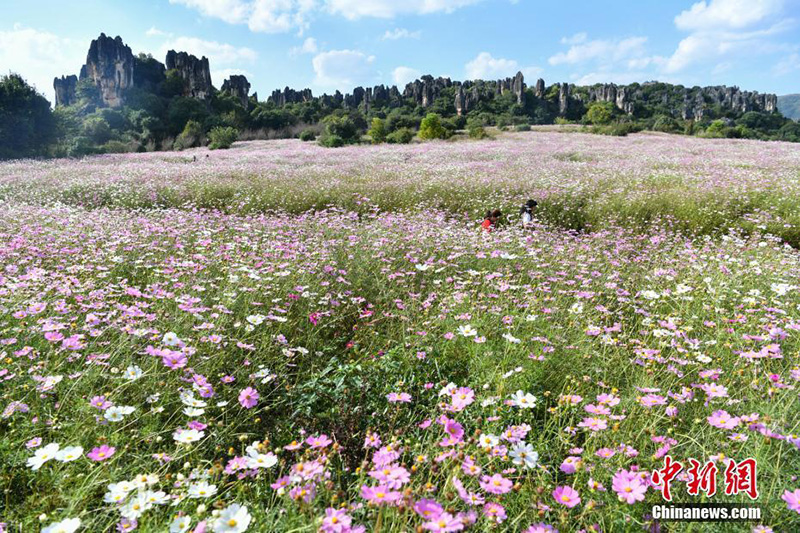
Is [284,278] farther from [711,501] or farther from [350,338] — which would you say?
[711,501]

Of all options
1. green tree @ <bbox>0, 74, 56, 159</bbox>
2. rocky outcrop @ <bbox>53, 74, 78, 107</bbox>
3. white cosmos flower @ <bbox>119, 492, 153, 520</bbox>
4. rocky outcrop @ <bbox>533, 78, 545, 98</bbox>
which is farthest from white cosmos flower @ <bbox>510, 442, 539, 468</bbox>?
rocky outcrop @ <bbox>533, 78, 545, 98</bbox>

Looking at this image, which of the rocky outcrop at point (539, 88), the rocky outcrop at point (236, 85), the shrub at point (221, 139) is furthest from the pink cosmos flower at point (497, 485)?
the rocky outcrop at point (539, 88)

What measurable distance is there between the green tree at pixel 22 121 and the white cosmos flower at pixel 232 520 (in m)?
38.2

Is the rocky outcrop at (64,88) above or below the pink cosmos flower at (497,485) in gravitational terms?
above

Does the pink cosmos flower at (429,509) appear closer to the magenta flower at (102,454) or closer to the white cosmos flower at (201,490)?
the white cosmos flower at (201,490)

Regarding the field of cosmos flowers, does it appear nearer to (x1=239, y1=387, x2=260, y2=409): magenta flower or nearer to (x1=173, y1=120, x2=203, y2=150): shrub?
A: (x1=239, y1=387, x2=260, y2=409): magenta flower

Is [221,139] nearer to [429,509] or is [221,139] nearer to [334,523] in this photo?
[334,523]

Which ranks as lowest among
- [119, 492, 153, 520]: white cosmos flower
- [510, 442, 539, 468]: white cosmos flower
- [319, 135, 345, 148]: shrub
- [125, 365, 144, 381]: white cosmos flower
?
[510, 442, 539, 468]: white cosmos flower

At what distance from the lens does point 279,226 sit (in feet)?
20.1

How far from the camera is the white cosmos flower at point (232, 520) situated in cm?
121

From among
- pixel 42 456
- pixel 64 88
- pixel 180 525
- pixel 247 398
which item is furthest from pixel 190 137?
pixel 64 88

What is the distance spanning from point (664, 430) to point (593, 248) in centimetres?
406

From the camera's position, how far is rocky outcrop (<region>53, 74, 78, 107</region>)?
65.2 metres

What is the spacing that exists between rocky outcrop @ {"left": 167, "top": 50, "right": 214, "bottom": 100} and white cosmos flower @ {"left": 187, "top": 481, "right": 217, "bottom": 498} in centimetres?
6878
